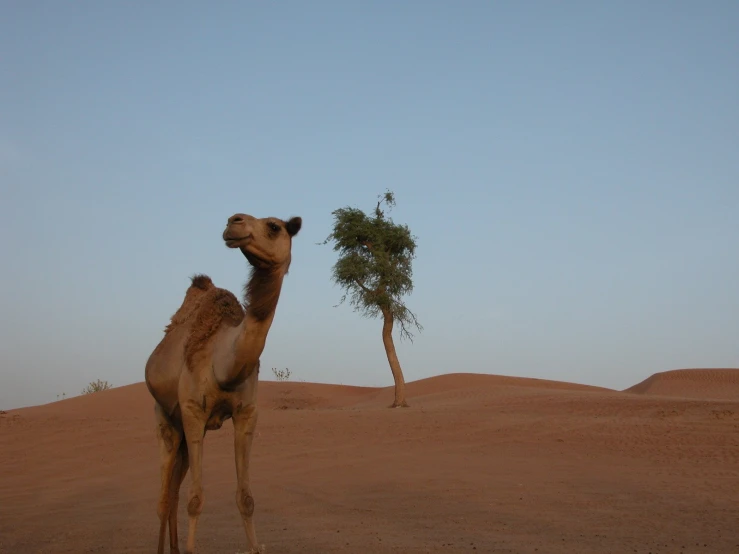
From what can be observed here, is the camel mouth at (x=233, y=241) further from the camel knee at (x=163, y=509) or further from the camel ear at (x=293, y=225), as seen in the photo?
the camel knee at (x=163, y=509)

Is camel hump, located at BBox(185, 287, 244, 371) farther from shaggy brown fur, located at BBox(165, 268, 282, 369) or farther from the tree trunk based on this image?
the tree trunk

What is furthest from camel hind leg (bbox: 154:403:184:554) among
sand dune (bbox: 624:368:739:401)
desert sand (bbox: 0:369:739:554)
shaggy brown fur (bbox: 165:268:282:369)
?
sand dune (bbox: 624:368:739:401)

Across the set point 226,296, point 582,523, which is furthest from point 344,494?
point 226,296

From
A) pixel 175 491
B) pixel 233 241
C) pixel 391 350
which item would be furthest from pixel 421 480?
pixel 391 350

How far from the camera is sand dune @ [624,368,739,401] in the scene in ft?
123

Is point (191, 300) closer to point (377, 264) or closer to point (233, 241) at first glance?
point (233, 241)

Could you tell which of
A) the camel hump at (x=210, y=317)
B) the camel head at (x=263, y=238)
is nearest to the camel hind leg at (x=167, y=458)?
the camel hump at (x=210, y=317)

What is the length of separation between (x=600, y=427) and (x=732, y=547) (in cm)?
1081

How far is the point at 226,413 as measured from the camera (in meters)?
7.17

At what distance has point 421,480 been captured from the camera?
43.1ft

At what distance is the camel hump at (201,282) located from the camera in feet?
29.6

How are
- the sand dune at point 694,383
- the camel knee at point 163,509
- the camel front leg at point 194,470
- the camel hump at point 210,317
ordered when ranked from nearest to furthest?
the camel front leg at point 194,470 → the camel hump at point 210,317 → the camel knee at point 163,509 → the sand dune at point 694,383

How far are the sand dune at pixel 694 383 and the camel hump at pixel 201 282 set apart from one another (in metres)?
32.5

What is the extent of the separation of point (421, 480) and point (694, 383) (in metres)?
31.3
